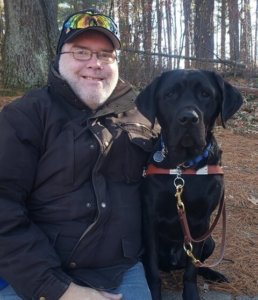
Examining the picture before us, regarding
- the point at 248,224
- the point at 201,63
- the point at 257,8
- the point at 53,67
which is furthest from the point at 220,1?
the point at 53,67

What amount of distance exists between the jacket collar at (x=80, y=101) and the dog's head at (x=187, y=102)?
0.32 ft

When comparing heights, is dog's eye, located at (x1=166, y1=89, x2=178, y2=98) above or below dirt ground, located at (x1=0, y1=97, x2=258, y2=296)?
above

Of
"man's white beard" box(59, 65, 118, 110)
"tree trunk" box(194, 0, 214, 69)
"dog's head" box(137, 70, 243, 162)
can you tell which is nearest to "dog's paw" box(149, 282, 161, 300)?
"dog's head" box(137, 70, 243, 162)

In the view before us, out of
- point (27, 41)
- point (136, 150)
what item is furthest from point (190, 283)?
point (27, 41)

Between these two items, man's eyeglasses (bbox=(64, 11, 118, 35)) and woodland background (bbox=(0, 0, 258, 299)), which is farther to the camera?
woodland background (bbox=(0, 0, 258, 299))

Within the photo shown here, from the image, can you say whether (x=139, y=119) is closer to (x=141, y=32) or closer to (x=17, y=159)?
(x=17, y=159)

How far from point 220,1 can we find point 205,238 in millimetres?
14601

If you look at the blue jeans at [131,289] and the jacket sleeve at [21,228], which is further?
the blue jeans at [131,289]

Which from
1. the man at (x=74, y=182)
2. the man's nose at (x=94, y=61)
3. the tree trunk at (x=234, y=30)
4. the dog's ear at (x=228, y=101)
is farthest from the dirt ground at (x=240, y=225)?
the tree trunk at (x=234, y=30)

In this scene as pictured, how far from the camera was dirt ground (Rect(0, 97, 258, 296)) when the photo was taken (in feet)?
10.3

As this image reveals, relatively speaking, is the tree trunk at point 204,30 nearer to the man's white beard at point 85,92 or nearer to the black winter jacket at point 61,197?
the man's white beard at point 85,92

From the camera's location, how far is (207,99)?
2.83m

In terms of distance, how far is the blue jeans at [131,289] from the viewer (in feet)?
8.30

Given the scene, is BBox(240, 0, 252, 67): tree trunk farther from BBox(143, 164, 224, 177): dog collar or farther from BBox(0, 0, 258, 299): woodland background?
BBox(143, 164, 224, 177): dog collar
